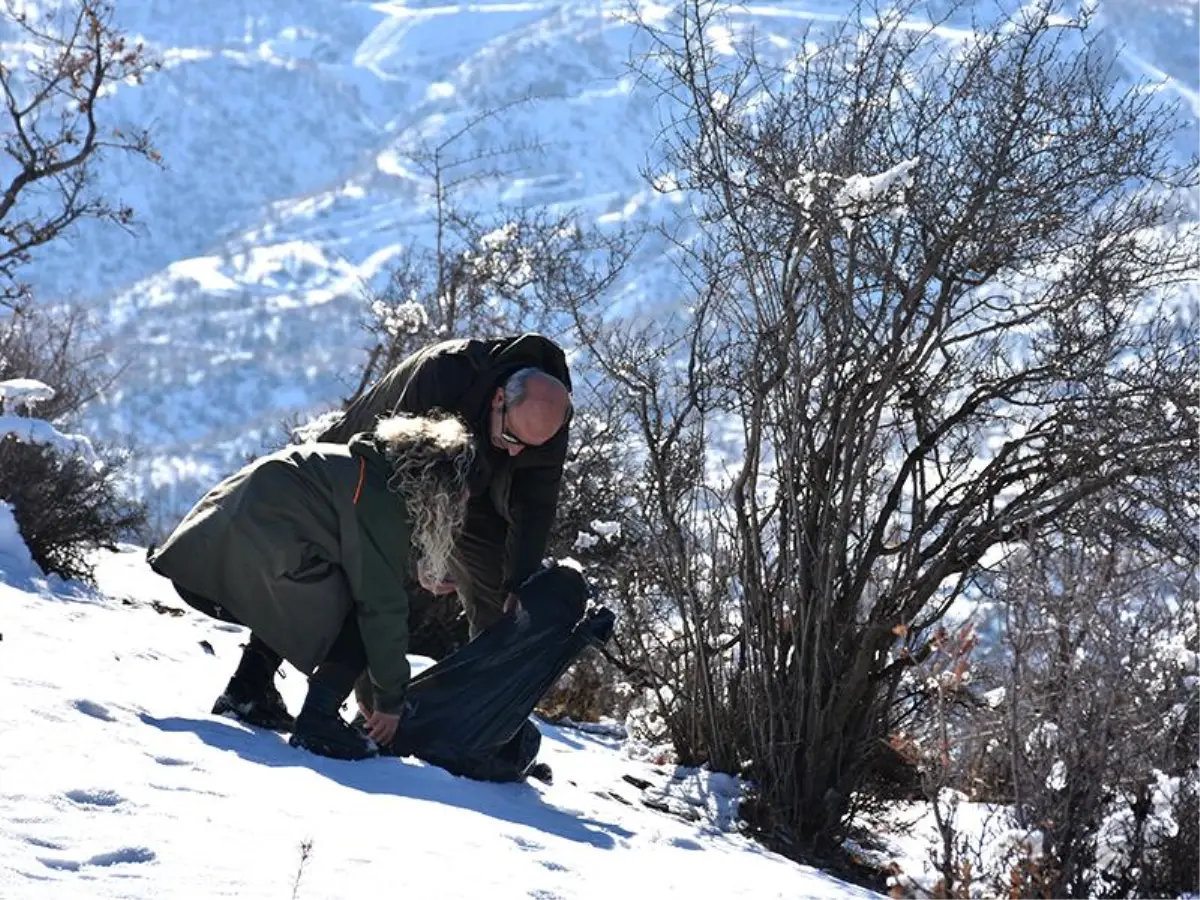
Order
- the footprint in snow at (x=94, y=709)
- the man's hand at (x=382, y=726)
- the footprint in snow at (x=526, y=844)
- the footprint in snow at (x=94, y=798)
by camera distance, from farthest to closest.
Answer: the man's hand at (x=382, y=726) → the footprint in snow at (x=94, y=709) → the footprint in snow at (x=526, y=844) → the footprint in snow at (x=94, y=798)

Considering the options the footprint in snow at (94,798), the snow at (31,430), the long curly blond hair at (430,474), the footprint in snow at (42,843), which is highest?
the snow at (31,430)

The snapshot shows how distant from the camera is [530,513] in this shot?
5246 millimetres

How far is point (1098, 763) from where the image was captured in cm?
435

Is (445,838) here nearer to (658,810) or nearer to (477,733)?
(477,733)

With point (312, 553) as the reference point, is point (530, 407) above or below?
above

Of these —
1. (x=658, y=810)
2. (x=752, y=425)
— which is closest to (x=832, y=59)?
(x=752, y=425)

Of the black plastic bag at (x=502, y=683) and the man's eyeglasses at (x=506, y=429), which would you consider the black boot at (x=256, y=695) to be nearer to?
the black plastic bag at (x=502, y=683)

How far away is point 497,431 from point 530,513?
384 mm

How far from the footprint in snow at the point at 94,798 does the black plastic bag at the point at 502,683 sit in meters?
1.40

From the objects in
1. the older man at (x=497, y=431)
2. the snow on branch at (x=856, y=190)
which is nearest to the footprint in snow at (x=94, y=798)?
the older man at (x=497, y=431)

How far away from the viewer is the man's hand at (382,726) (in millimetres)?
4637

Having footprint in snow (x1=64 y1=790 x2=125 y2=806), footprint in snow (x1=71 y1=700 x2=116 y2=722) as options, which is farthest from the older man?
footprint in snow (x1=64 y1=790 x2=125 y2=806)

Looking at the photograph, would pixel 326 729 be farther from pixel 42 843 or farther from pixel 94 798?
pixel 42 843

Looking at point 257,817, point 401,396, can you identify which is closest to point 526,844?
point 257,817
